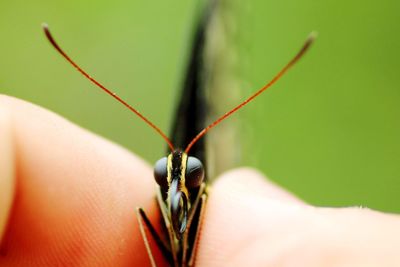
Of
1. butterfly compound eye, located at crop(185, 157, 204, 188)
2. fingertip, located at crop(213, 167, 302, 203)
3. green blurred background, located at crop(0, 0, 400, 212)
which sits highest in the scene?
butterfly compound eye, located at crop(185, 157, 204, 188)

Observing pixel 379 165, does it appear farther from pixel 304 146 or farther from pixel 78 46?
pixel 78 46

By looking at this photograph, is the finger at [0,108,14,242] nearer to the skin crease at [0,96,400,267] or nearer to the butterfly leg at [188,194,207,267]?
the skin crease at [0,96,400,267]

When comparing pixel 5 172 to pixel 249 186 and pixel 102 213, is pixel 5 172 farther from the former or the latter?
pixel 249 186

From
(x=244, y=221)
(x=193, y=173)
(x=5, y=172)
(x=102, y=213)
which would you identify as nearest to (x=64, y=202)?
(x=102, y=213)

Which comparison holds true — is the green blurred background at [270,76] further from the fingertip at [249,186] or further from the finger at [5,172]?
the finger at [5,172]

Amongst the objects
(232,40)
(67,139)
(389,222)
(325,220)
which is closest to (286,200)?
(325,220)

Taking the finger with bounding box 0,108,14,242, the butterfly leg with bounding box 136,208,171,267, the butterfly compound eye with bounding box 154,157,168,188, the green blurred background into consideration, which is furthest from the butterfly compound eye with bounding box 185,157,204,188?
the green blurred background
